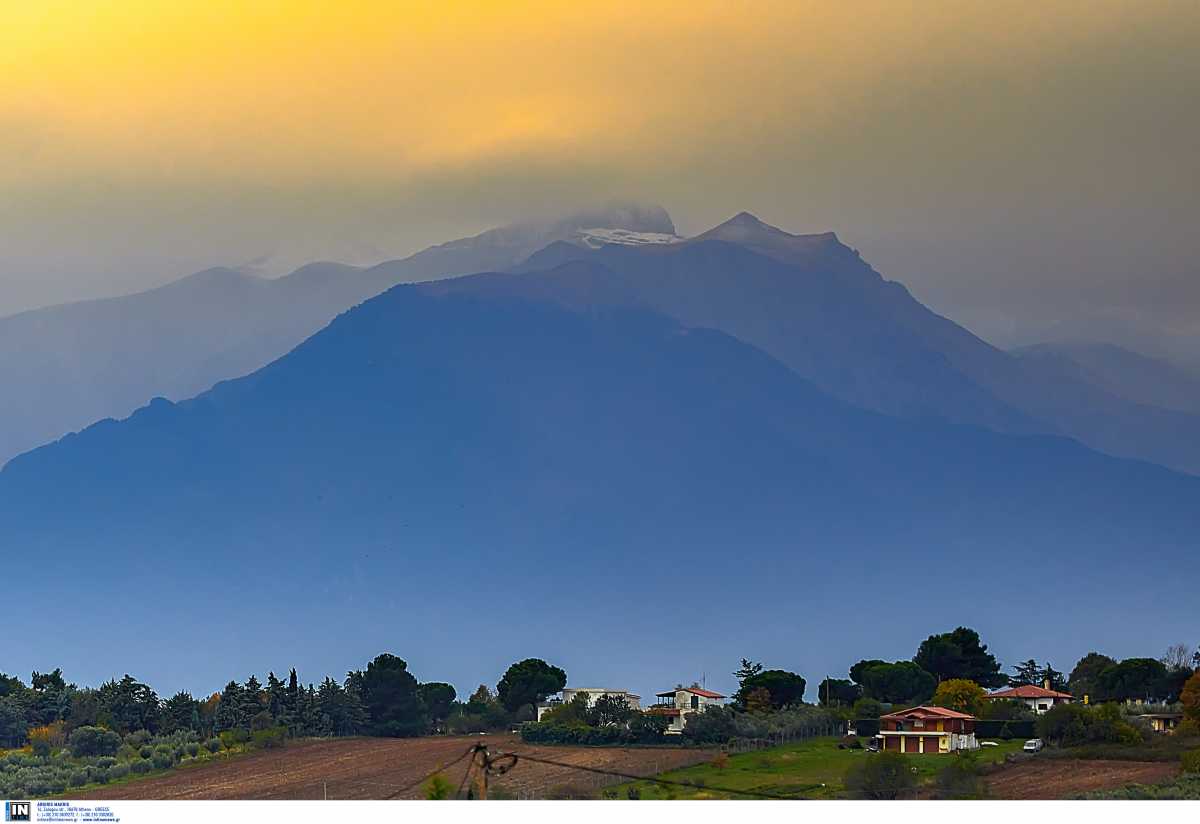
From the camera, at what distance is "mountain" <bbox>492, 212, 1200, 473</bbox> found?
2770 centimetres

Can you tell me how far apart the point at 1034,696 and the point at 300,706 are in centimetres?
1099

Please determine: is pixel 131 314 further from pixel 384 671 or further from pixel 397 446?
pixel 384 671

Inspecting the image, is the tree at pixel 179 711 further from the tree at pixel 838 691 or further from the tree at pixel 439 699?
the tree at pixel 838 691

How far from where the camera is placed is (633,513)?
27.8m

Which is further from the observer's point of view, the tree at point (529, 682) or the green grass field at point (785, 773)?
the tree at point (529, 682)

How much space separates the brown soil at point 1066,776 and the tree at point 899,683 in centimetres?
290

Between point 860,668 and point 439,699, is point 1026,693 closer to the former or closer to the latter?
point 860,668

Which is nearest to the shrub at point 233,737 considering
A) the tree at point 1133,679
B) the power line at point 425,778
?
the power line at point 425,778

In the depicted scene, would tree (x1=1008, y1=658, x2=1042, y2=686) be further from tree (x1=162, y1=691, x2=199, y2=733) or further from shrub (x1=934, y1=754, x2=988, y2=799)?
tree (x1=162, y1=691, x2=199, y2=733)

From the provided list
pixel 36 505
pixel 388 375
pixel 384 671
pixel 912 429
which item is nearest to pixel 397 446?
pixel 388 375

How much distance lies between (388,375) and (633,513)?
15.8 ft

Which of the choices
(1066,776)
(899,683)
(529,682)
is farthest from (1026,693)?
(529,682)

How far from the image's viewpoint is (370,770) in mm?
24469

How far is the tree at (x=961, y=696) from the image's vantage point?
80.0 ft
